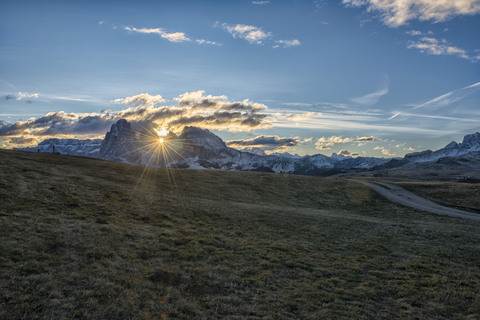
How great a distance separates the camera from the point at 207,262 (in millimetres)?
17406

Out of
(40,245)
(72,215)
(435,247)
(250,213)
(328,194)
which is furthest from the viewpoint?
(328,194)

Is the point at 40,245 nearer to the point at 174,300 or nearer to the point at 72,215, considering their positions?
the point at 72,215

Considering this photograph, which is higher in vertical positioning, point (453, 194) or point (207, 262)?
point (453, 194)

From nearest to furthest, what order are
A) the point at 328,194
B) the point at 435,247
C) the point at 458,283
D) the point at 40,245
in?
1. the point at 40,245
2. the point at 458,283
3. the point at 435,247
4. the point at 328,194

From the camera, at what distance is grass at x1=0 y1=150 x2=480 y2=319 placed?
11938mm

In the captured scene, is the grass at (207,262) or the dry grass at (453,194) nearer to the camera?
the grass at (207,262)

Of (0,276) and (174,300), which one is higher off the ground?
(0,276)

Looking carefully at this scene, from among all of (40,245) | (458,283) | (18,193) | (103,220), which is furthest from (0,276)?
(458,283)

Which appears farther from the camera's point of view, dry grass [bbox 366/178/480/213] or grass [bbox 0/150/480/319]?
dry grass [bbox 366/178/480/213]

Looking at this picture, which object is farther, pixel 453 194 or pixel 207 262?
pixel 453 194

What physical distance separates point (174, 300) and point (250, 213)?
22.3 meters

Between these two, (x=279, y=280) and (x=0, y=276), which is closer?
(x=0, y=276)

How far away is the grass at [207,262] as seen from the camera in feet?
39.2

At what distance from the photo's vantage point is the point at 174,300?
12391mm
